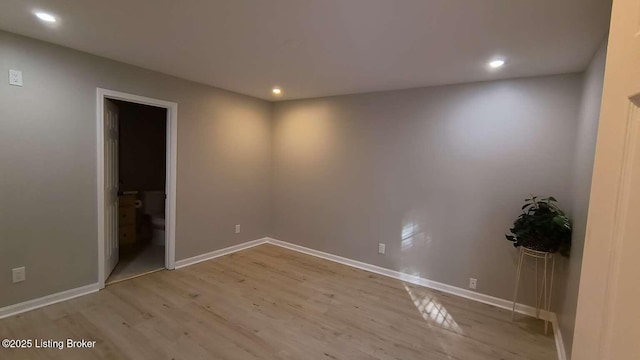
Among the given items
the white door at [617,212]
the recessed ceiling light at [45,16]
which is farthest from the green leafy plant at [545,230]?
the recessed ceiling light at [45,16]

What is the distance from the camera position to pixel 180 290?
3.11 meters

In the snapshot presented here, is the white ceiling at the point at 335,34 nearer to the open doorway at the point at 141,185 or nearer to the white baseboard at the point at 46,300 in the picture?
the open doorway at the point at 141,185

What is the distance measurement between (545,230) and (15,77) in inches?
184

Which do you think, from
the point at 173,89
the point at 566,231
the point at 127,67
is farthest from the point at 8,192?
the point at 566,231

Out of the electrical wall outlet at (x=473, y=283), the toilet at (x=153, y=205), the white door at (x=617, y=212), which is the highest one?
the white door at (x=617, y=212)

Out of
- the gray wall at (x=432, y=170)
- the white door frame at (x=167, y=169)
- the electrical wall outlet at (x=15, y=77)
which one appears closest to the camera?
the electrical wall outlet at (x=15, y=77)

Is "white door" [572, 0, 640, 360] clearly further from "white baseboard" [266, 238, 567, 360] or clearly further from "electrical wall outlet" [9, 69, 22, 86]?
"electrical wall outlet" [9, 69, 22, 86]

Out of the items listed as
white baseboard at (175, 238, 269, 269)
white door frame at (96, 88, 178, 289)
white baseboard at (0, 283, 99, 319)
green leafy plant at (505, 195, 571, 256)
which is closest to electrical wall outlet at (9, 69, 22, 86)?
white door frame at (96, 88, 178, 289)

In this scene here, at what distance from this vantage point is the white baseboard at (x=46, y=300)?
2.50 meters

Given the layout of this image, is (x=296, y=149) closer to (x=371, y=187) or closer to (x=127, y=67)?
(x=371, y=187)

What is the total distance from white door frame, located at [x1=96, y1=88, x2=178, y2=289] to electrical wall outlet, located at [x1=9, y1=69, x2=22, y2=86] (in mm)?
580

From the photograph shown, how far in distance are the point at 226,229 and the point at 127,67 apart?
2.38 meters

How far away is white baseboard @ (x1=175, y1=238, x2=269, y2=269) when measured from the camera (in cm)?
377

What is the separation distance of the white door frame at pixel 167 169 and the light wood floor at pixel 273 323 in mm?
277
